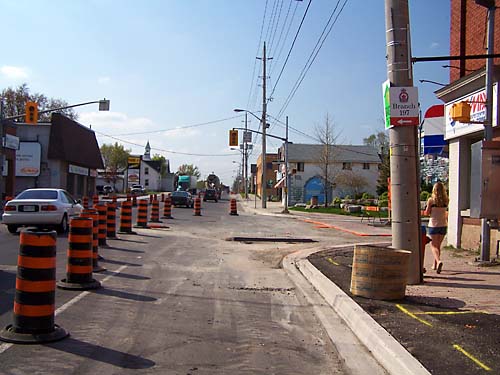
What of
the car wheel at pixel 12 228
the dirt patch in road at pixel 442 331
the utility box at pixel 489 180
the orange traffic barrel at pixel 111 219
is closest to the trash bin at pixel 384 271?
the dirt patch in road at pixel 442 331

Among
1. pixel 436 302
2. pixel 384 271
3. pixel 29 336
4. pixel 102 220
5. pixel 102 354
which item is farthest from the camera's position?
pixel 102 220

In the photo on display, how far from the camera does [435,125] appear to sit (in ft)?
81.2

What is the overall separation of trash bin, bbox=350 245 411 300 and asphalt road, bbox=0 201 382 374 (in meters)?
1.06

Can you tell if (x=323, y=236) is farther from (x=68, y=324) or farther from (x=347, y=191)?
(x=347, y=191)

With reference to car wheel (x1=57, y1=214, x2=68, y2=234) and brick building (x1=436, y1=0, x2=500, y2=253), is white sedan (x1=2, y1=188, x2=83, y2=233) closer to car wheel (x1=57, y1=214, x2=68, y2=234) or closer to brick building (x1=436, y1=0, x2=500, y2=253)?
car wheel (x1=57, y1=214, x2=68, y2=234)

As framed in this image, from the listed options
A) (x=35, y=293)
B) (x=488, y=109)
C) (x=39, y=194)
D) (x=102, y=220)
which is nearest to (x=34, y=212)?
(x=39, y=194)

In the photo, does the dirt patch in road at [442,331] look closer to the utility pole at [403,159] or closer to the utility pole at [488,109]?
the utility pole at [403,159]

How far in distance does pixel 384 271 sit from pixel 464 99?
25.7ft

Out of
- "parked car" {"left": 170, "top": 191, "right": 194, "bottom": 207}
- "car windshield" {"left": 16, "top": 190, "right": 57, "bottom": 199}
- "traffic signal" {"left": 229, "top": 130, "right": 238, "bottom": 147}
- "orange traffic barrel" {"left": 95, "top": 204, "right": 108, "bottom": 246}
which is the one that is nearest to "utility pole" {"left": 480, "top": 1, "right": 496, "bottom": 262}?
"orange traffic barrel" {"left": 95, "top": 204, "right": 108, "bottom": 246}

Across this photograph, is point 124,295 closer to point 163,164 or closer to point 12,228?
point 12,228

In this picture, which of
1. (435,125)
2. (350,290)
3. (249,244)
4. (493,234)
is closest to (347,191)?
(435,125)

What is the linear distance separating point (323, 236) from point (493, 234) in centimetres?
1014

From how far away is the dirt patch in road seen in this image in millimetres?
5285

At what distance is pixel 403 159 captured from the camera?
948 cm
